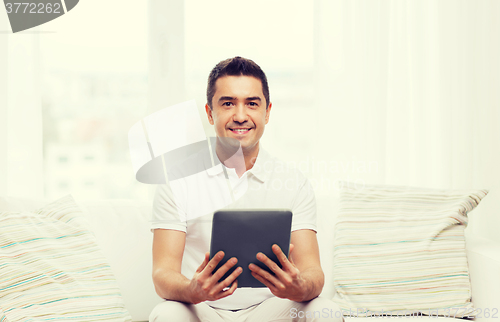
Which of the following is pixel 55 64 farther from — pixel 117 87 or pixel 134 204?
pixel 134 204

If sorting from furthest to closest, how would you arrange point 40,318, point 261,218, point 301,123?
point 301,123, point 40,318, point 261,218

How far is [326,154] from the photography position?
2.18m

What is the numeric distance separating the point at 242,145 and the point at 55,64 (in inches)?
49.5

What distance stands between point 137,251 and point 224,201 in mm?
400

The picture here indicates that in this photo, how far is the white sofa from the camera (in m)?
1.45

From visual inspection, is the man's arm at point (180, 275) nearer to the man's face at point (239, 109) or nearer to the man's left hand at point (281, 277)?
the man's left hand at point (281, 277)

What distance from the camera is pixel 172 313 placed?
107 centimetres

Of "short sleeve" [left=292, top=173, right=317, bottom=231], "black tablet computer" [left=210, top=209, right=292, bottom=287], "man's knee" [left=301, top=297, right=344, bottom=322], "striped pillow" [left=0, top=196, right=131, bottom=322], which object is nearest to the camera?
"black tablet computer" [left=210, top=209, right=292, bottom=287]

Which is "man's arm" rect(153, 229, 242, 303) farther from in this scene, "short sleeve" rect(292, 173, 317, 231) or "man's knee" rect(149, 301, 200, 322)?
"short sleeve" rect(292, 173, 317, 231)

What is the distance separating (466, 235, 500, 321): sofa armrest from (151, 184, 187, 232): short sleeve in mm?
1057

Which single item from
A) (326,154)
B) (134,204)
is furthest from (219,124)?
(326,154)

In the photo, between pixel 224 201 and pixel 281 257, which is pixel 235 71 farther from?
pixel 281 257

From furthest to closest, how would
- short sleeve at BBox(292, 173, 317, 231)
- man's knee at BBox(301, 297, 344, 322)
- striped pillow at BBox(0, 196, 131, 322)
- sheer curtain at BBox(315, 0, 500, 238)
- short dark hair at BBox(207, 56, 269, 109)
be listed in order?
sheer curtain at BBox(315, 0, 500, 238) < short dark hair at BBox(207, 56, 269, 109) < short sleeve at BBox(292, 173, 317, 231) < striped pillow at BBox(0, 196, 131, 322) < man's knee at BBox(301, 297, 344, 322)

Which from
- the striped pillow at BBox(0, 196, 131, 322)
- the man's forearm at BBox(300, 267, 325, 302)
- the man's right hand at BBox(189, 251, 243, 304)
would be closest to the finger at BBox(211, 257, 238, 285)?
the man's right hand at BBox(189, 251, 243, 304)
